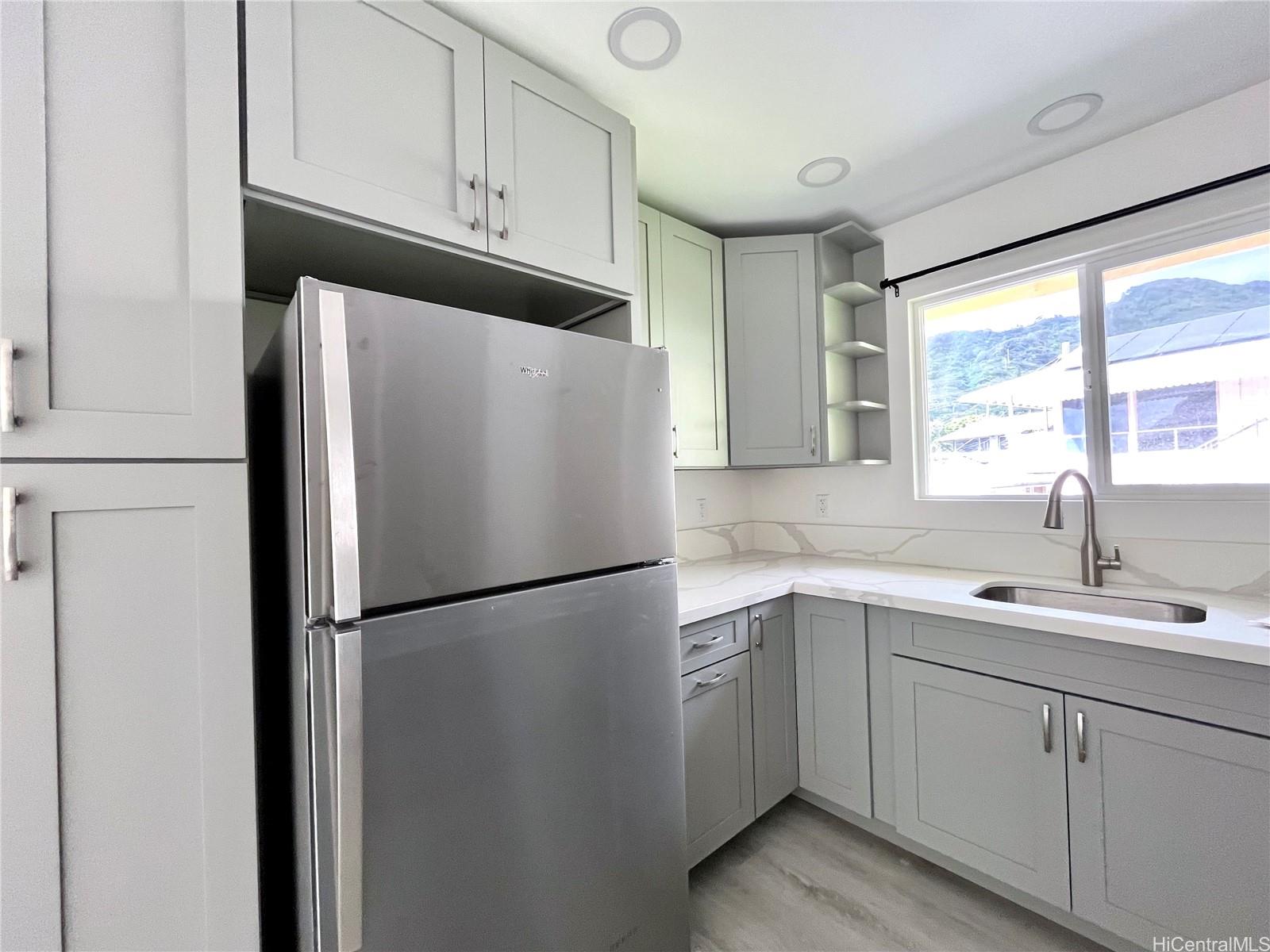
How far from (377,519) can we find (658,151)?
1.59 meters

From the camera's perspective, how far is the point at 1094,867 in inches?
55.5

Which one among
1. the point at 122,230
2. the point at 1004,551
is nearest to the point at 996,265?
the point at 1004,551

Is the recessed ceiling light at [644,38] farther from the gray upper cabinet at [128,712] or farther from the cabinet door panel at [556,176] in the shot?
the gray upper cabinet at [128,712]

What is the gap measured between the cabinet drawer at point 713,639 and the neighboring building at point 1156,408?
4.14 feet

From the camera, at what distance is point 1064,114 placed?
171 centimetres

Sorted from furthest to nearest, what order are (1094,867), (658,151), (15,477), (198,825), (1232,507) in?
(658,151)
(1232,507)
(1094,867)
(198,825)
(15,477)

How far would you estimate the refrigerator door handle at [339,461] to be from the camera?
85cm

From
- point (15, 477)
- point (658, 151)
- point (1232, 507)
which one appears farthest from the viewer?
point (658, 151)

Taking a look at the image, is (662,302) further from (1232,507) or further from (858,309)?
(1232,507)

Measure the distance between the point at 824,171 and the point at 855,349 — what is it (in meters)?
0.73

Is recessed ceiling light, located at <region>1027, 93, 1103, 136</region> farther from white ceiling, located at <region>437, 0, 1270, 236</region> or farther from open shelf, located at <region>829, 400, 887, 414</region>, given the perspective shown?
open shelf, located at <region>829, 400, 887, 414</region>

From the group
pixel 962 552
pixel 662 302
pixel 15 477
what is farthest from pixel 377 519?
pixel 962 552

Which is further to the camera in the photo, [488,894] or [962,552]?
[962,552]

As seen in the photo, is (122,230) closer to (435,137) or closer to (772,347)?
(435,137)
